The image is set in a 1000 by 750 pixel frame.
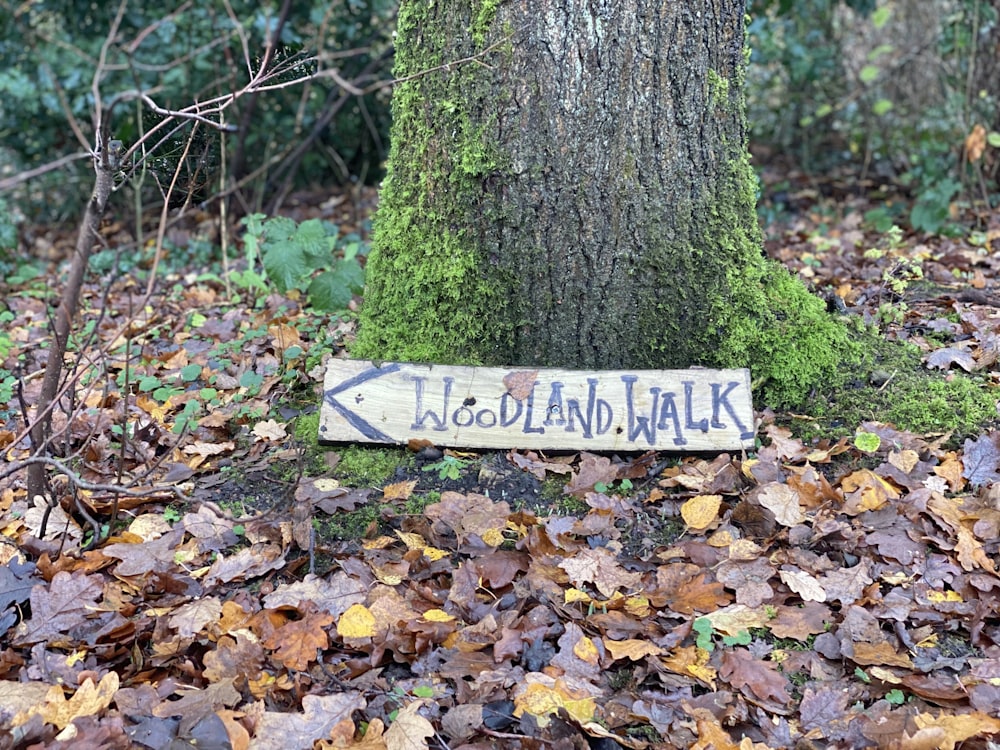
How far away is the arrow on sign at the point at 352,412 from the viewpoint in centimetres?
293

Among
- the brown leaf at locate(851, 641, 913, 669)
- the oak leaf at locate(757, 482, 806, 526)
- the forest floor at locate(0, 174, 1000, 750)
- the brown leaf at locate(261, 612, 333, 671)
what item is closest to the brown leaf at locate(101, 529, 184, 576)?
the forest floor at locate(0, 174, 1000, 750)

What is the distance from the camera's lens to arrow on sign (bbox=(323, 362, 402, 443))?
293 cm

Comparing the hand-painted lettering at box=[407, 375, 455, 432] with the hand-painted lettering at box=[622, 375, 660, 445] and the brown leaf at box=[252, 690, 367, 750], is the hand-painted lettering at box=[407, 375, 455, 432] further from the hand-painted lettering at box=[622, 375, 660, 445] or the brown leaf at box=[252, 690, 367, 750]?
the brown leaf at box=[252, 690, 367, 750]

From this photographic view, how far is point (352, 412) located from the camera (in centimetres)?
295

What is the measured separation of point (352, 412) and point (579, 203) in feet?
3.61

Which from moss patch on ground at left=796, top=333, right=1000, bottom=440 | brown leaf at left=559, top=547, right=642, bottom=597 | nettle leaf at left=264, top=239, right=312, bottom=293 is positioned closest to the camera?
brown leaf at left=559, top=547, right=642, bottom=597

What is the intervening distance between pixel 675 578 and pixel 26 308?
15.1ft

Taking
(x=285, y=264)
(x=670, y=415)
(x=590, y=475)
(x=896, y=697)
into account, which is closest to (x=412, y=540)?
(x=590, y=475)

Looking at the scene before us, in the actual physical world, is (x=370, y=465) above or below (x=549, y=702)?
above

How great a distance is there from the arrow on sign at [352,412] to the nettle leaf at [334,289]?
2.76 feet

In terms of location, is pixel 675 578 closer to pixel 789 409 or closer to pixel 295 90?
pixel 789 409

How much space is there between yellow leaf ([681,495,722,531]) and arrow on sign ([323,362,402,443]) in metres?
1.05

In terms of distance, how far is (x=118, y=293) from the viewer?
5332 mm

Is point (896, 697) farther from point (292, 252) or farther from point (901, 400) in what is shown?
point (292, 252)
